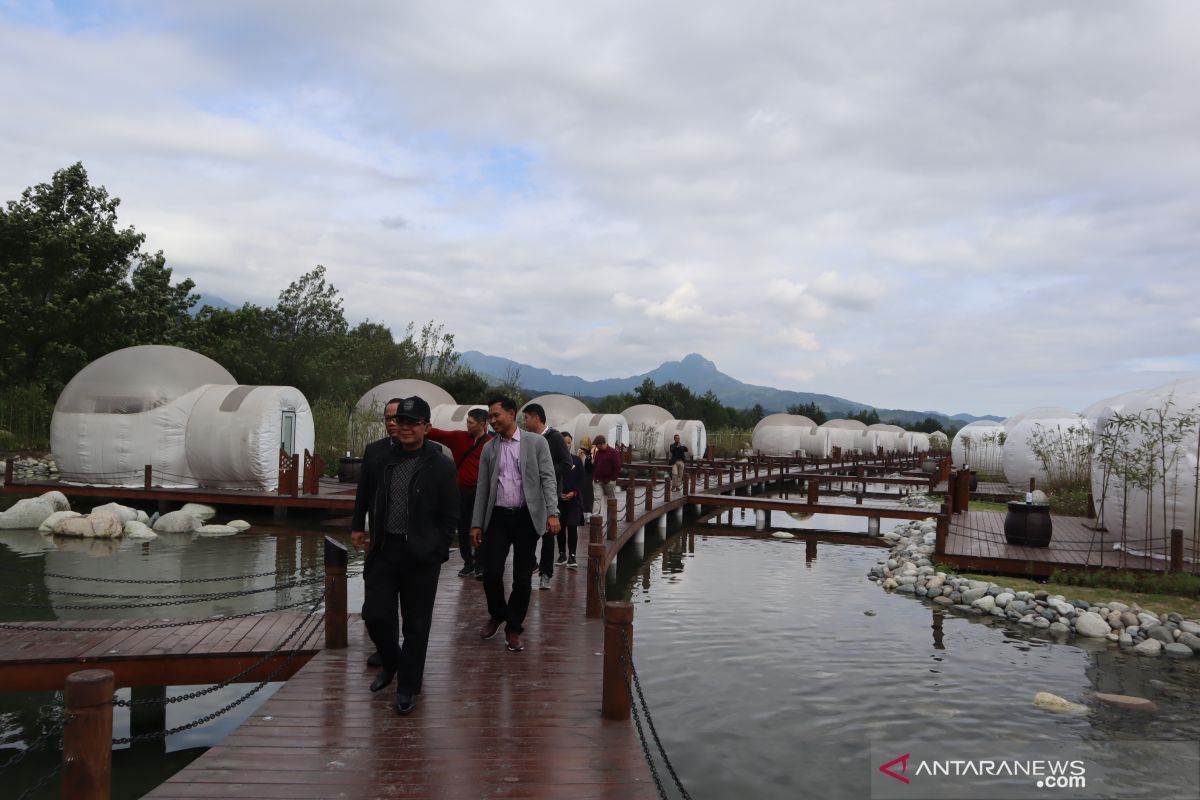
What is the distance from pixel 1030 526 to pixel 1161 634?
432 cm

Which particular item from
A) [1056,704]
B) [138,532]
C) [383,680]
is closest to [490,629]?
[383,680]

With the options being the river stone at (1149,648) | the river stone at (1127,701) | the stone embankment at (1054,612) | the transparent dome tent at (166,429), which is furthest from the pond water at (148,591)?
the river stone at (1149,648)

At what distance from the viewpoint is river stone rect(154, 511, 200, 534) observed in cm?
1836

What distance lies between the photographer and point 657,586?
592 inches

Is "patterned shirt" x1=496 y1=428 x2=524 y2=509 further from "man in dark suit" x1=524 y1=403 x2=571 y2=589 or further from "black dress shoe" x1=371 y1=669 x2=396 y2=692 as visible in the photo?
"black dress shoe" x1=371 y1=669 x2=396 y2=692

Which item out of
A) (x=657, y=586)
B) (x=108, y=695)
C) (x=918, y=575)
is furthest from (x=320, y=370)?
(x=108, y=695)

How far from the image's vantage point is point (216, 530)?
18.2 meters

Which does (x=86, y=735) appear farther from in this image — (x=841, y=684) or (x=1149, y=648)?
(x=1149, y=648)

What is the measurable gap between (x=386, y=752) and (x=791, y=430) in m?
49.0

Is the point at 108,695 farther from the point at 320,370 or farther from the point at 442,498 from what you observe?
the point at 320,370

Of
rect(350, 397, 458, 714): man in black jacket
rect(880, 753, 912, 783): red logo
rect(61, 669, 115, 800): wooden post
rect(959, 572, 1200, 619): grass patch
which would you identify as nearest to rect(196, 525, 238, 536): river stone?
rect(350, 397, 458, 714): man in black jacket

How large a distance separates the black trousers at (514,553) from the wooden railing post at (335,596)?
1.15 meters

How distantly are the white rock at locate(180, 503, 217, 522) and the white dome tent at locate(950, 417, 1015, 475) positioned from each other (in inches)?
1304

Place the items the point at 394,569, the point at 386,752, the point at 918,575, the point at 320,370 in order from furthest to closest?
the point at 320,370
the point at 918,575
the point at 394,569
the point at 386,752
